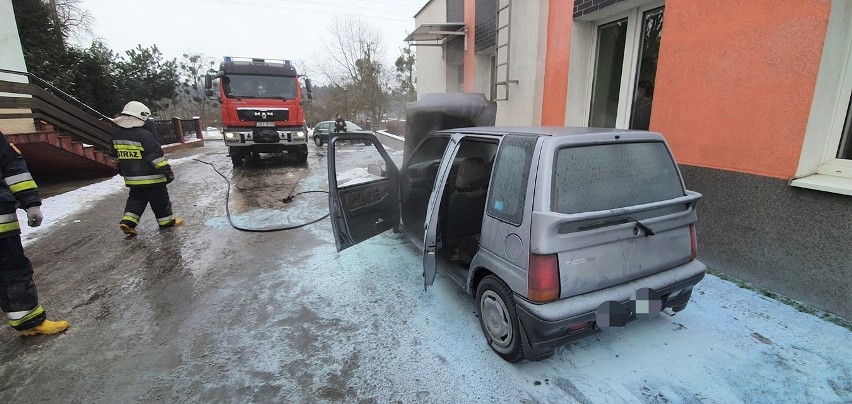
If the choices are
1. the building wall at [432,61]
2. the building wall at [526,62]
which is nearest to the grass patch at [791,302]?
the building wall at [526,62]

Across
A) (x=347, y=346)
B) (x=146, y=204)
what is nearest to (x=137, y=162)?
(x=146, y=204)

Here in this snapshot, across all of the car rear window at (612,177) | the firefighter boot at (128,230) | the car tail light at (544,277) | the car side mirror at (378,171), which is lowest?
the firefighter boot at (128,230)

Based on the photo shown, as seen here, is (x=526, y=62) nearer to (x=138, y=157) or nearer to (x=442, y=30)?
(x=442, y=30)

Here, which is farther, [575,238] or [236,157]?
[236,157]

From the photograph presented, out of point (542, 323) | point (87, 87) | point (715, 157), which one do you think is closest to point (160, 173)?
point (542, 323)

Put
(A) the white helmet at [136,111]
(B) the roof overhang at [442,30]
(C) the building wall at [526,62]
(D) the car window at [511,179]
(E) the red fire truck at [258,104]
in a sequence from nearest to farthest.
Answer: (D) the car window at [511,179]
(A) the white helmet at [136,111]
(C) the building wall at [526,62]
(B) the roof overhang at [442,30]
(E) the red fire truck at [258,104]

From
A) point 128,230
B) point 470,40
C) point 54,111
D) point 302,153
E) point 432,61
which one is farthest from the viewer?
point 432,61

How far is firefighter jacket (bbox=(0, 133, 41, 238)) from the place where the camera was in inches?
102

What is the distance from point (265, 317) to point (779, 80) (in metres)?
4.54

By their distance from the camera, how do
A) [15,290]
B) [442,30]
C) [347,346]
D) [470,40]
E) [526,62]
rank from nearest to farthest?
[347,346] < [15,290] < [526,62] < [470,40] < [442,30]

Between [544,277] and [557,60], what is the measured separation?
482 centimetres

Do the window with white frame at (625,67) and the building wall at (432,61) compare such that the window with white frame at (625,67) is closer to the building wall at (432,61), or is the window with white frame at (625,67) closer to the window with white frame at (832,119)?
the window with white frame at (832,119)

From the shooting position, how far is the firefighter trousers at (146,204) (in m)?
4.74

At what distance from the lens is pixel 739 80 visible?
318 centimetres
